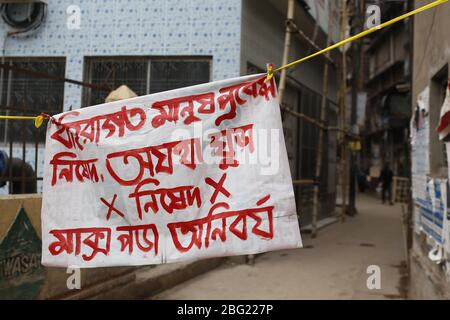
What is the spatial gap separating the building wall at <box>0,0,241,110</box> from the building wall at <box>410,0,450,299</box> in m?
3.09

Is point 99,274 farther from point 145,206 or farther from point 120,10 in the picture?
point 120,10

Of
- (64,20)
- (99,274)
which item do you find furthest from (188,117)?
(64,20)

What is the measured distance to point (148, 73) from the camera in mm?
7992

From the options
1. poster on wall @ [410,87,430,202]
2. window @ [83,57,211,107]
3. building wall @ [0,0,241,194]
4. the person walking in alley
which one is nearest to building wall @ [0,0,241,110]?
building wall @ [0,0,241,194]

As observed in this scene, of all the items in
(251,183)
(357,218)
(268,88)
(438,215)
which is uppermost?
(268,88)

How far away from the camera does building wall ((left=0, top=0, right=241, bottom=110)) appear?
25.6 feet

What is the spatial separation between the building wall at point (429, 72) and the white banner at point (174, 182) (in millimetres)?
2512

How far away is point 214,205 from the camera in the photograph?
259 cm

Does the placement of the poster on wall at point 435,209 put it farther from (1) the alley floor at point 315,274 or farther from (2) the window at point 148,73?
(2) the window at point 148,73

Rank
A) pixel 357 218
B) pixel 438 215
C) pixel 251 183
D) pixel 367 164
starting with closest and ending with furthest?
pixel 251 183, pixel 438 215, pixel 357 218, pixel 367 164

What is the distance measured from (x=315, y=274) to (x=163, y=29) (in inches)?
199

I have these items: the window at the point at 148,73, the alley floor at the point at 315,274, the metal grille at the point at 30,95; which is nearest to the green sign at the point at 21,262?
the alley floor at the point at 315,274

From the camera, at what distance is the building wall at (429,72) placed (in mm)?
4391

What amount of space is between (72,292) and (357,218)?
12.4 metres
